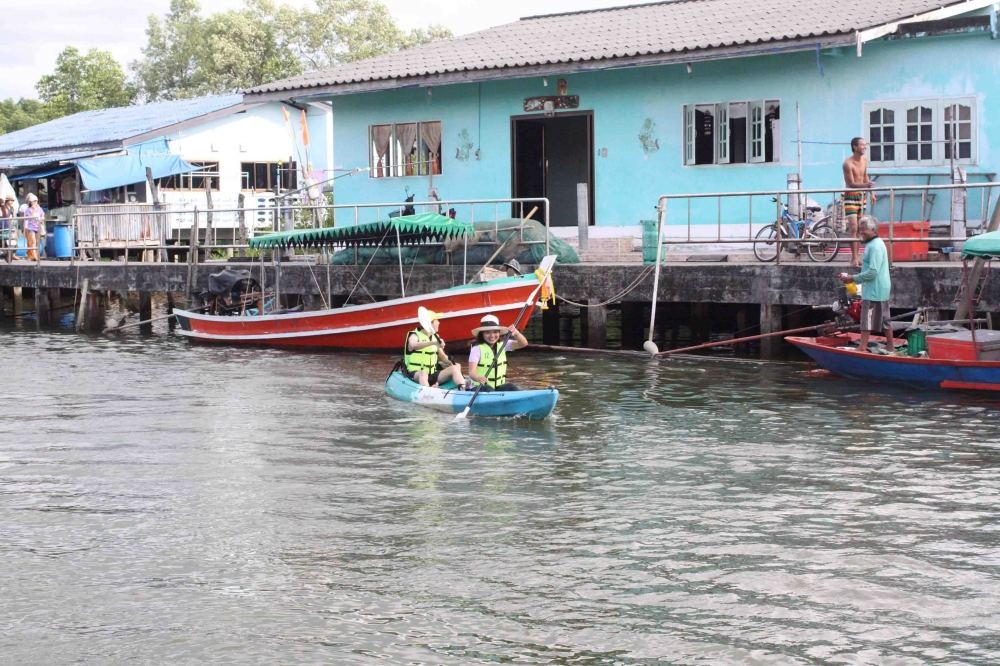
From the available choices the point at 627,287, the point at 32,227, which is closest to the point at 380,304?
the point at 627,287

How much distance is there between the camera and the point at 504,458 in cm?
1372

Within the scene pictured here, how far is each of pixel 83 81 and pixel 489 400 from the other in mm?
55263

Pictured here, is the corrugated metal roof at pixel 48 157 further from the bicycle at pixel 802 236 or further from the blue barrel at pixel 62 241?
the bicycle at pixel 802 236

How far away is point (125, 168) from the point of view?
1416 inches

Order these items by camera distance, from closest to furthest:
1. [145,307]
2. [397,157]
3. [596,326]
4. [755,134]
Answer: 1. [596,326]
2. [755,134]
3. [397,157]
4. [145,307]

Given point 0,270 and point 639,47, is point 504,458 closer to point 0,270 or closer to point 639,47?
point 639,47

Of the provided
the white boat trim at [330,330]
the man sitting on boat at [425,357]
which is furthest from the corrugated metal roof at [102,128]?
the man sitting on boat at [425,357]

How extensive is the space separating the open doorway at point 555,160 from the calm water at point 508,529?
893 centimetres

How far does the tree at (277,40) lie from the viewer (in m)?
62.6

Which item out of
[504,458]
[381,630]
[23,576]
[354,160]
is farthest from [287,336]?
→ [381,630]

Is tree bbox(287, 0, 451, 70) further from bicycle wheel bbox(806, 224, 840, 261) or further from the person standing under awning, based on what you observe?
bicycle wheel bbox(806, 224, 840, 261)

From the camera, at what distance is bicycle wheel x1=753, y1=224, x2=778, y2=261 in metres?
20.7

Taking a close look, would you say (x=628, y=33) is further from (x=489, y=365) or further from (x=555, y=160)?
(x=489, y=365)

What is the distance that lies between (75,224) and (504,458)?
67.1 feet
